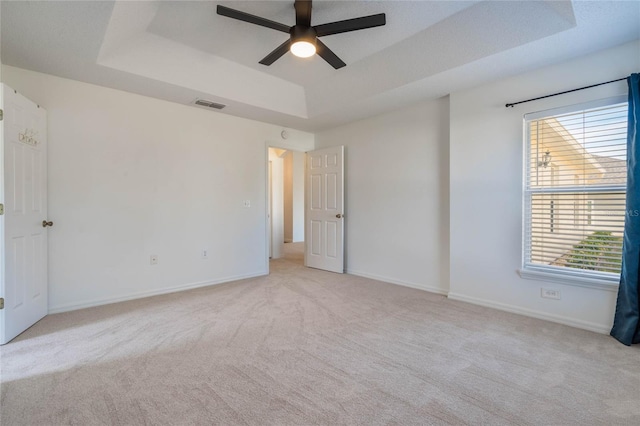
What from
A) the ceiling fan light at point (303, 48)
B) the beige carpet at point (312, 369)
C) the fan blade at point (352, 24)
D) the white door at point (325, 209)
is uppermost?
the fan blade at point (352, 24)

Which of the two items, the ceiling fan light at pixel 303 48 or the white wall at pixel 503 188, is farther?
the white wall at pixel 503 188

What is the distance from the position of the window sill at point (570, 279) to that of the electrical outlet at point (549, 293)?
0.31 feet

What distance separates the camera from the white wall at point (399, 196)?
3934 millimetres

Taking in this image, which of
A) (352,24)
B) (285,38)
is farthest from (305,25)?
(285,38)

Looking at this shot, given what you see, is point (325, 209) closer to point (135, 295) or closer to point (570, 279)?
point (135, 295)

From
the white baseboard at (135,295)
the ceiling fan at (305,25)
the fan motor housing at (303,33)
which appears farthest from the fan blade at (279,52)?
the white baseboard at (135,295)

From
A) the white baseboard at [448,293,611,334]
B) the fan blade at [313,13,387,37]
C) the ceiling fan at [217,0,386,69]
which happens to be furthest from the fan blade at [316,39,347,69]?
the white baseboard at [448,293,611,334]

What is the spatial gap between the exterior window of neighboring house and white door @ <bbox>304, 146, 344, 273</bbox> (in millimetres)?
2637

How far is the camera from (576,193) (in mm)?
2857

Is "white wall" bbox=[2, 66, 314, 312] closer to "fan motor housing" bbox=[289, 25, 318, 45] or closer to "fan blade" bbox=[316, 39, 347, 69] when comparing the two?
"fan blade" bbox=[316, 39, 347, 69]

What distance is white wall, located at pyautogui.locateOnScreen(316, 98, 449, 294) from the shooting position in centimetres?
393

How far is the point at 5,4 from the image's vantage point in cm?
208

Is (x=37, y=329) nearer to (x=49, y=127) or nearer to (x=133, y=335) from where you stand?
(x=133, y=335)

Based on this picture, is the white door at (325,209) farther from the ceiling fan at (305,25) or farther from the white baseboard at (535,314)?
the ceiling fan at (305,25)
